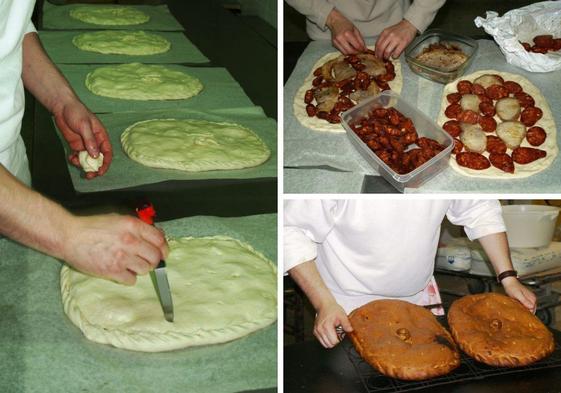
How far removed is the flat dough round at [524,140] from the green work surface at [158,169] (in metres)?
0.44

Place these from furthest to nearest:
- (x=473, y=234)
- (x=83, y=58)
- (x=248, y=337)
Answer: (x=83, y=58)
(x=473, y=234)
(x=248, y=337)

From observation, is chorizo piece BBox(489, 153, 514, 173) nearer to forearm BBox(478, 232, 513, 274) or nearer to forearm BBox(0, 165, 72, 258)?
forearm BBox(478, 232, 513, 274)

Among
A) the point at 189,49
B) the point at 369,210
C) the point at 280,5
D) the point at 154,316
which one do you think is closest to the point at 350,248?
the point at 369,210

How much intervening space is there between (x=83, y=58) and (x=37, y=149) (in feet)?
2.29

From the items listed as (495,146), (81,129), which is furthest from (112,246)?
(495,146)

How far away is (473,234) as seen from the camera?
1.19m

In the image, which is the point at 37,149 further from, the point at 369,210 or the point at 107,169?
the point at 369,210

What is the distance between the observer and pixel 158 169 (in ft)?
5.02

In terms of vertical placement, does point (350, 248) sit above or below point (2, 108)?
below

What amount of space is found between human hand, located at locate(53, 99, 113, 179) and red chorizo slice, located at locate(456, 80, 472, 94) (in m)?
0.91

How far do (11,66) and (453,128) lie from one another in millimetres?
978

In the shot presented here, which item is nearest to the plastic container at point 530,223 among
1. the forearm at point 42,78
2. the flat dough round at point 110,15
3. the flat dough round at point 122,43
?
the forearm at point 42,78

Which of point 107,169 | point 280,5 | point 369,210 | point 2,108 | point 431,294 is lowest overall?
point 431,294

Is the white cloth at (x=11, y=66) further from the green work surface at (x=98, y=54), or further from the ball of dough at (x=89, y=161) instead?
the green work surface at (x=98, y=54)
